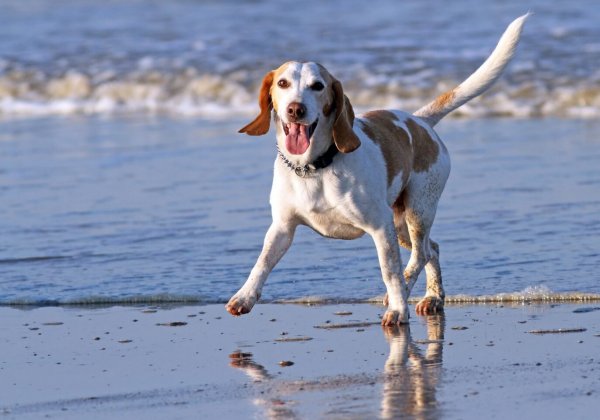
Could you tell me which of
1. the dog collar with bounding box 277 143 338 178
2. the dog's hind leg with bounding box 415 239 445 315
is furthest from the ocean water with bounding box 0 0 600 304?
the dog collar with bounding box 277 143 338 178

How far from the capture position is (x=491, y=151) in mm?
11766

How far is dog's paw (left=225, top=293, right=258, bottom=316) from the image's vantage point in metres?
6.34

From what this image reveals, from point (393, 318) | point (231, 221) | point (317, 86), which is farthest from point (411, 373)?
point (231, 221)

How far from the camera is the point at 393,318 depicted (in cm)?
652

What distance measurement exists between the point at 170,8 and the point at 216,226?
1898 centimetres

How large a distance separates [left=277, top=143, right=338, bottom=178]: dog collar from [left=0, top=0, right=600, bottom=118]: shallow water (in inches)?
326

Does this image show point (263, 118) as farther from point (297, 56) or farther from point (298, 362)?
point (297, 56)

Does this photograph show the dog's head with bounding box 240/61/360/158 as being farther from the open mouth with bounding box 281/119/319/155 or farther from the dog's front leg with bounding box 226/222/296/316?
the dog's front leg with bounding box 226/222/296/316

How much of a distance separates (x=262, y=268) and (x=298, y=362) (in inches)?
28.8

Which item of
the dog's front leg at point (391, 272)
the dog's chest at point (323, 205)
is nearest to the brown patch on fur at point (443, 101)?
the dog's front leg at point (391, 272)

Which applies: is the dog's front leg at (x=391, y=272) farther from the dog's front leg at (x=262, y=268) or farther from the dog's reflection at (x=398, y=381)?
the dog's front leg at (x=262, y=268)

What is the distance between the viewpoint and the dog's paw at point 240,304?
6.34m

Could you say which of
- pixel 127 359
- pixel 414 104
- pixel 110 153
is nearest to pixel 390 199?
pixel 127 359

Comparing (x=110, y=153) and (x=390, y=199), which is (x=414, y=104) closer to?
(x=110, y=153)
